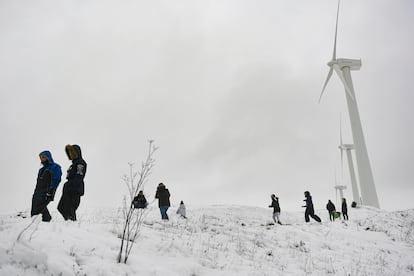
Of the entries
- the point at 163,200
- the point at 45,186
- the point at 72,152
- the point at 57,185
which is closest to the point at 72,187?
the point at 57,185

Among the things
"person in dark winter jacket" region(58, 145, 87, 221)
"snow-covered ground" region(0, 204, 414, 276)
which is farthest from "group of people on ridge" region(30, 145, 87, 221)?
"snow-covered ground" region(0, 204, 414, 276)

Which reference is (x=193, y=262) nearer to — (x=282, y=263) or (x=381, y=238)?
(x=282, y=263)

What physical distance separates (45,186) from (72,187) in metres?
0.58

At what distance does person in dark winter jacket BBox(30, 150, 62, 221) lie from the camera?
21.2 feet

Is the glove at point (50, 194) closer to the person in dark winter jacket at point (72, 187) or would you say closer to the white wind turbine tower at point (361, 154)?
the person in dark winter jacket at point (72, 187)

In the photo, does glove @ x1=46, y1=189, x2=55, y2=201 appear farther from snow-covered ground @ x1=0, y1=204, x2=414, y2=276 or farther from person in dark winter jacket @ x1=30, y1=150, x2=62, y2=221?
snow-covered ground @ x1=0, y1=204, x2=414, y2=276

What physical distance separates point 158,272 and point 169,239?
211 centimetres

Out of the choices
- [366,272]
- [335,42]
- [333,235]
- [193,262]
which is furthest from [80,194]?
Result: [335,42]

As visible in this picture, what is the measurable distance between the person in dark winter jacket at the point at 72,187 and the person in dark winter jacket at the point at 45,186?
15.3 inches

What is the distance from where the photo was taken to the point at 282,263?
271 inches

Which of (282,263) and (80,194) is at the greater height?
(80,194)

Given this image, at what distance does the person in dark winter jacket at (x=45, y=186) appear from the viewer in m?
6.48

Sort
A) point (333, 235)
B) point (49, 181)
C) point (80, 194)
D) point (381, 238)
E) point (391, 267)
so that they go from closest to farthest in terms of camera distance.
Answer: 1. point (49, 181)
2. point (80, 194)
3. point (391, 267)
4. point (333, 235)
5. point (381, 238)

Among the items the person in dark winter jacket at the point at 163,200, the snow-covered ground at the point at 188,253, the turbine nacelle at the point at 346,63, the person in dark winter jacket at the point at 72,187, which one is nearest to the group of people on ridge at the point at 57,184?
the person in dark winter jacket at the point at 72,187
